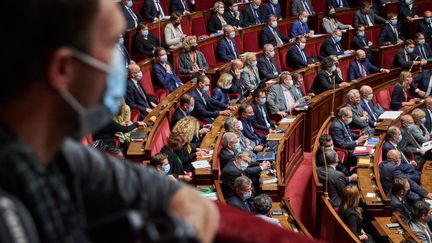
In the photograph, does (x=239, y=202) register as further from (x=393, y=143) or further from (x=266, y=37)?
(x=266, y=37)

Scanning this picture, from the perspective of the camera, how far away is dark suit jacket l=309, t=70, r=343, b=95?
7590 mm

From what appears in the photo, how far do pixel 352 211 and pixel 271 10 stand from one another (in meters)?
5.31

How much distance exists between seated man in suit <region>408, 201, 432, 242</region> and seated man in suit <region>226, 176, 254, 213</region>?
3.47 feet

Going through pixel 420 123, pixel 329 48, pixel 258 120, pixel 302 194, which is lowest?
pixel 302 194

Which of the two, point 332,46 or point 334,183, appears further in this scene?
point 332,46

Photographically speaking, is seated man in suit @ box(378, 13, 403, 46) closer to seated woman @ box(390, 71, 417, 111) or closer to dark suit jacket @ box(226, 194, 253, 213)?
seated woman @ box(390, 71, 417, 111)

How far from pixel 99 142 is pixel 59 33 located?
14.3 ft

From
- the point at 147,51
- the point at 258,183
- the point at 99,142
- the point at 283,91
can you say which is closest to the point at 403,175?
the point at 258,183

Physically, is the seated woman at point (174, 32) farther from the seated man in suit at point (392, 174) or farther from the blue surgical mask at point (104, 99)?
the blue surgical mask at point (104, 99)

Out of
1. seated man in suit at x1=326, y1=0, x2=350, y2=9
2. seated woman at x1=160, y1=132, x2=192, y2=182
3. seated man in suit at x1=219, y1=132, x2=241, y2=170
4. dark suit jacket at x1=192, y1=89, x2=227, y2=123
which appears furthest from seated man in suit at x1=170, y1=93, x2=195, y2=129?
seated man in suit at x1=326, y1=0, x2=350, y2=9

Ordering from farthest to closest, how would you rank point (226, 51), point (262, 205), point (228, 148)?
point (226, 51) → point (228, 148) → point (262, 205)

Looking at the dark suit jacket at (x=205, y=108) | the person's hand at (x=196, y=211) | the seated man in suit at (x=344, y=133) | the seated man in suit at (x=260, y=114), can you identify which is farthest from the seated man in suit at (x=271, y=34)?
the person's hand at (x=196, y=211)

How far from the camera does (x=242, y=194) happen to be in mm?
4465

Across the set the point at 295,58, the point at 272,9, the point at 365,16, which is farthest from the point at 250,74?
the point at 365,16
